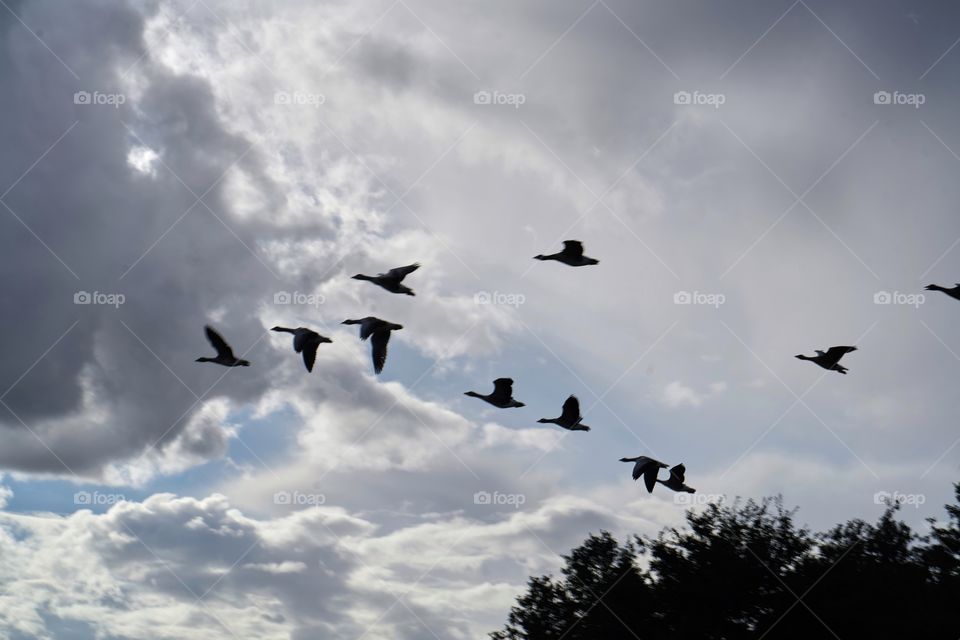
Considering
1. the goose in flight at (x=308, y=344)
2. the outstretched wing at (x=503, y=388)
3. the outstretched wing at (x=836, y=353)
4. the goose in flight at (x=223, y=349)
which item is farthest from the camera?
the outstretched wing at (x=503, y=388)

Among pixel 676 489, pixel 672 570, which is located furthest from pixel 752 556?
pixel 676 489

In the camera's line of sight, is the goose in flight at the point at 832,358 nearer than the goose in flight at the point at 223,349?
Yes

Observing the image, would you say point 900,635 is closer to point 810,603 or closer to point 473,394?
point 810,603

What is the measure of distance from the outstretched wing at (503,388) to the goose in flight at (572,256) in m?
3.64

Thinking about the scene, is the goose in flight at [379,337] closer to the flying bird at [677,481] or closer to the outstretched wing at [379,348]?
the outstretched wing at [379,348]

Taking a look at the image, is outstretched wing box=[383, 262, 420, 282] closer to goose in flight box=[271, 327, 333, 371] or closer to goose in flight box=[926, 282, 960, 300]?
goose in flight box=[271, 327, 333, 371]

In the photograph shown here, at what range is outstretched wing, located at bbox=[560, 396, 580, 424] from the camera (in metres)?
24.8

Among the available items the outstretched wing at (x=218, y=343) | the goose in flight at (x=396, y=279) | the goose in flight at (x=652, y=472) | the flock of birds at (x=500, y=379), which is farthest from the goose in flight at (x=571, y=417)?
the outstretched wing at (x=218, y=343)

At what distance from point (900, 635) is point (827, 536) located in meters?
6.57

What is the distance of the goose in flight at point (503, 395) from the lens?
79.9ft

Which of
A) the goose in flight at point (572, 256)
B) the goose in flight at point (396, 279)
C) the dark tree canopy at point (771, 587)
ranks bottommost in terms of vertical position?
the dark tree canopy at point (771, 587)

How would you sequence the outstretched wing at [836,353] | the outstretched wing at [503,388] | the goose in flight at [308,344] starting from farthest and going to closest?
the outstretched wing at [503,388], the outstretched wing at [836,353], the goose in flight at [308,344]

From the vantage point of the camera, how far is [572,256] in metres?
23.8

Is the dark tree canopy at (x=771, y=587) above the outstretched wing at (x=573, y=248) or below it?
below
